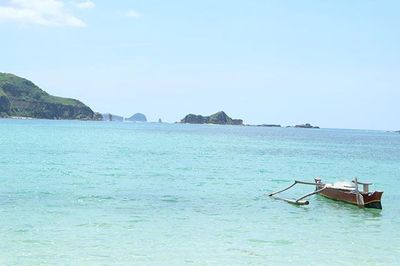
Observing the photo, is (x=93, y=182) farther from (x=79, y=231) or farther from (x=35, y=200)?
(x=79, y=231)

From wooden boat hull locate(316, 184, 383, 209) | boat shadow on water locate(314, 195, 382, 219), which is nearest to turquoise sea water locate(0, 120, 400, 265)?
boat shadow on water locate(314, 195, 382, 219)

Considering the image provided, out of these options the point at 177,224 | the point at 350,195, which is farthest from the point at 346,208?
the point at 177,224

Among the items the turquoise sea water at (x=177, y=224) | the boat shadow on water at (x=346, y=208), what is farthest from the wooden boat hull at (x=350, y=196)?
the turquoise sea water at (x=177, y=224)

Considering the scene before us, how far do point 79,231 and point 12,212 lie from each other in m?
5.68

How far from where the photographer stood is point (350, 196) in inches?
1432

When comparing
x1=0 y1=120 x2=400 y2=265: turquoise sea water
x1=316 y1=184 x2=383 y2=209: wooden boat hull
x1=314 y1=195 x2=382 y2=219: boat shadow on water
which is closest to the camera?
x1=0 y1=120 x2=400 y2=265: turquoise sea water

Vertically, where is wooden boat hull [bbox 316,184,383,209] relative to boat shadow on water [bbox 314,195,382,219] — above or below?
above

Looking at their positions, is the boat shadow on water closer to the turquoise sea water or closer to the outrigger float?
the turquoise sea water

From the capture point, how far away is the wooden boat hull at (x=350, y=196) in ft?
113

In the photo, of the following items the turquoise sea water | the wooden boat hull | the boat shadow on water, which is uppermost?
the wooden boat hull

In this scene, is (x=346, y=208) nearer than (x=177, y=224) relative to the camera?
No

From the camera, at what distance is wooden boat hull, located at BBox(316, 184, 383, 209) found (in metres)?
34.6

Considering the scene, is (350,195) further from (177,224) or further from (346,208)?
(177,224)

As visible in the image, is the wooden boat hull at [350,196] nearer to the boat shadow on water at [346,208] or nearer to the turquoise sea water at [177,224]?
the boat shadow on water at [346,208]
